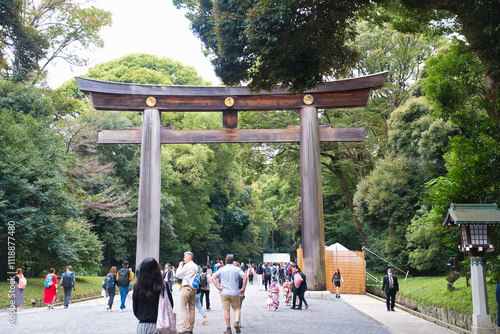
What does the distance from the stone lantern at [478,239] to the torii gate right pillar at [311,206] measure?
637 cm

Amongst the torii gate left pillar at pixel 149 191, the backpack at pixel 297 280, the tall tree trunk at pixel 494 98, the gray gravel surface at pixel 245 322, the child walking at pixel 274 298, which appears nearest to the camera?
the gray gravel surface at pixel 245 322

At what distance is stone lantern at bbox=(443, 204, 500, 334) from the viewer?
8188 mm

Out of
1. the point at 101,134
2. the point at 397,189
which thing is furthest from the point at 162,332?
the point at 397,189

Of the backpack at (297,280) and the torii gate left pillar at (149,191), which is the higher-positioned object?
the torii gate left pillar at (149,191)

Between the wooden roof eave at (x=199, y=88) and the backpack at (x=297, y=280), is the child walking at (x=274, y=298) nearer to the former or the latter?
the backpack at (x=297, y=280)

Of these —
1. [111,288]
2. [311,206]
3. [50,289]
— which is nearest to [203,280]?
[111,288]

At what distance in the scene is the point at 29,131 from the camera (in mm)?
16625

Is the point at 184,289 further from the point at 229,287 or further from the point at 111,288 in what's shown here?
the point at 111,288

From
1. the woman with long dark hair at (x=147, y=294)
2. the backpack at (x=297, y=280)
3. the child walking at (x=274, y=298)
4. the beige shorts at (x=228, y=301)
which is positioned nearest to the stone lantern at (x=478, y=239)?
the beige shorts at (x=228, y=301)

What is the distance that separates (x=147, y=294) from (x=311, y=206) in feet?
35.3

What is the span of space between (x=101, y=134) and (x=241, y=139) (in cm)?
515

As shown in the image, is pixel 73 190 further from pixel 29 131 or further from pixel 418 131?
pixel 418 131

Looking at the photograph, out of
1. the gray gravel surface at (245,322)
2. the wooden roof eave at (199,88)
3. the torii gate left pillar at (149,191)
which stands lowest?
the gray gravel surface at (245,322)

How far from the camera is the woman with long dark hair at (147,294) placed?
462 centimetres
